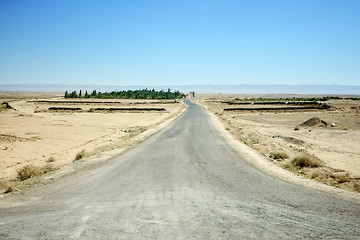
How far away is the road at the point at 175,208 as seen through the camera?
20.7ft

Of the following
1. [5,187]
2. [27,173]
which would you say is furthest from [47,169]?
[5,187]

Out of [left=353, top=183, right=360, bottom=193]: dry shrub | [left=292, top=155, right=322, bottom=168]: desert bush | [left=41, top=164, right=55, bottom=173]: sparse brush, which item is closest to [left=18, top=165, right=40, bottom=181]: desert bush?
[left=41, top=164, right=55, bottom=173]: sparse brush

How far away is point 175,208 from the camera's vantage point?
7.78m

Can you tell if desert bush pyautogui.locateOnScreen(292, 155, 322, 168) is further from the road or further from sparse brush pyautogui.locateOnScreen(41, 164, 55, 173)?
sparse brush pyautogui.locateOnScreen(41, 164, 55, 173)

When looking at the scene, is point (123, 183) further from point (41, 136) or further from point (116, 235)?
point (41, 136)

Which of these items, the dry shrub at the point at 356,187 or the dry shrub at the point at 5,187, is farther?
the dry shrub at the point at 5,187

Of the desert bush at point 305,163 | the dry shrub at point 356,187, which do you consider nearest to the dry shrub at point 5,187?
the dry shrub at point 356,187

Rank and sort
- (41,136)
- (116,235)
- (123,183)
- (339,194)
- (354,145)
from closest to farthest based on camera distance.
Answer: (116,235)
(339,194)
(123,183)
(354,145)
(41,136)

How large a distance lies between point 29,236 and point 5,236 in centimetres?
59

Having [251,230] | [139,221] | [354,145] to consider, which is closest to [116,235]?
[139,221]

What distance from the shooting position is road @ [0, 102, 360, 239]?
6.30m

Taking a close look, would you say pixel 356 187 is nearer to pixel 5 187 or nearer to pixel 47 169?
pixel 5 187

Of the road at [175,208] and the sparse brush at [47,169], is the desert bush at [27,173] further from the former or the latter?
the road at [175,208]

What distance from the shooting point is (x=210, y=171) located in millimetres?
12523
